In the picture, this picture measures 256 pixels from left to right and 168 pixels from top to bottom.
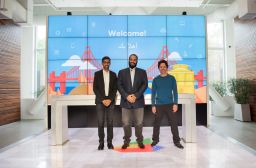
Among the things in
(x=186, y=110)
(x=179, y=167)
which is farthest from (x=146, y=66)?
(x=179, y=167)

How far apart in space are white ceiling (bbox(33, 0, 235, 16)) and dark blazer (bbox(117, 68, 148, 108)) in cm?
473

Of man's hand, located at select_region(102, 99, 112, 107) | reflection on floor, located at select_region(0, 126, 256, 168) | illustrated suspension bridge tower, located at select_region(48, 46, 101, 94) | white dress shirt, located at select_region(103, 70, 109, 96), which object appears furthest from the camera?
illustrated suspension bridge tower, located at select_region(48, 46, 101, 94)

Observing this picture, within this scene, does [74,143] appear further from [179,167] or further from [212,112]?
[212,112]

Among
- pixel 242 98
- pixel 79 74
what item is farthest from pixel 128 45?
pixel 242 98

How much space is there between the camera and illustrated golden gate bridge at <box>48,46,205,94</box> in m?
6.61

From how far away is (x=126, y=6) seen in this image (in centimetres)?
877

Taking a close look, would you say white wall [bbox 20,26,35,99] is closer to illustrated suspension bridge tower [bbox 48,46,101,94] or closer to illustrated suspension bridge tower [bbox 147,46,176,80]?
illustrated suspension bridge tower [bbox 48,46,101,94]

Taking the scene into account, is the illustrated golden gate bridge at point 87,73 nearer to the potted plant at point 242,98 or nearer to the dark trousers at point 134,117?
the potted plant at point 242,98

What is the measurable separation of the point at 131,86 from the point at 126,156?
3.40 feet

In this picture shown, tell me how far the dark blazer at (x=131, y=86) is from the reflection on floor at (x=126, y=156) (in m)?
0.73

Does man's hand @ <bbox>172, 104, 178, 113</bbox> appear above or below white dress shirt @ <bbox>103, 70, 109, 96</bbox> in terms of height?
below

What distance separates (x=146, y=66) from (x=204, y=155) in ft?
11.3

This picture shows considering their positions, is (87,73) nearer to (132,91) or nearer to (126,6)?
(132,91)

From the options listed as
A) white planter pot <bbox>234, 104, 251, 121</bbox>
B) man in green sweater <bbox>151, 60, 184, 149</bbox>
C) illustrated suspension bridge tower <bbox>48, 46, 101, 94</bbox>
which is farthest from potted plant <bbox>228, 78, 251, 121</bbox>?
man in green sweater <bbox>151, 60, 184, 149</bbox>
